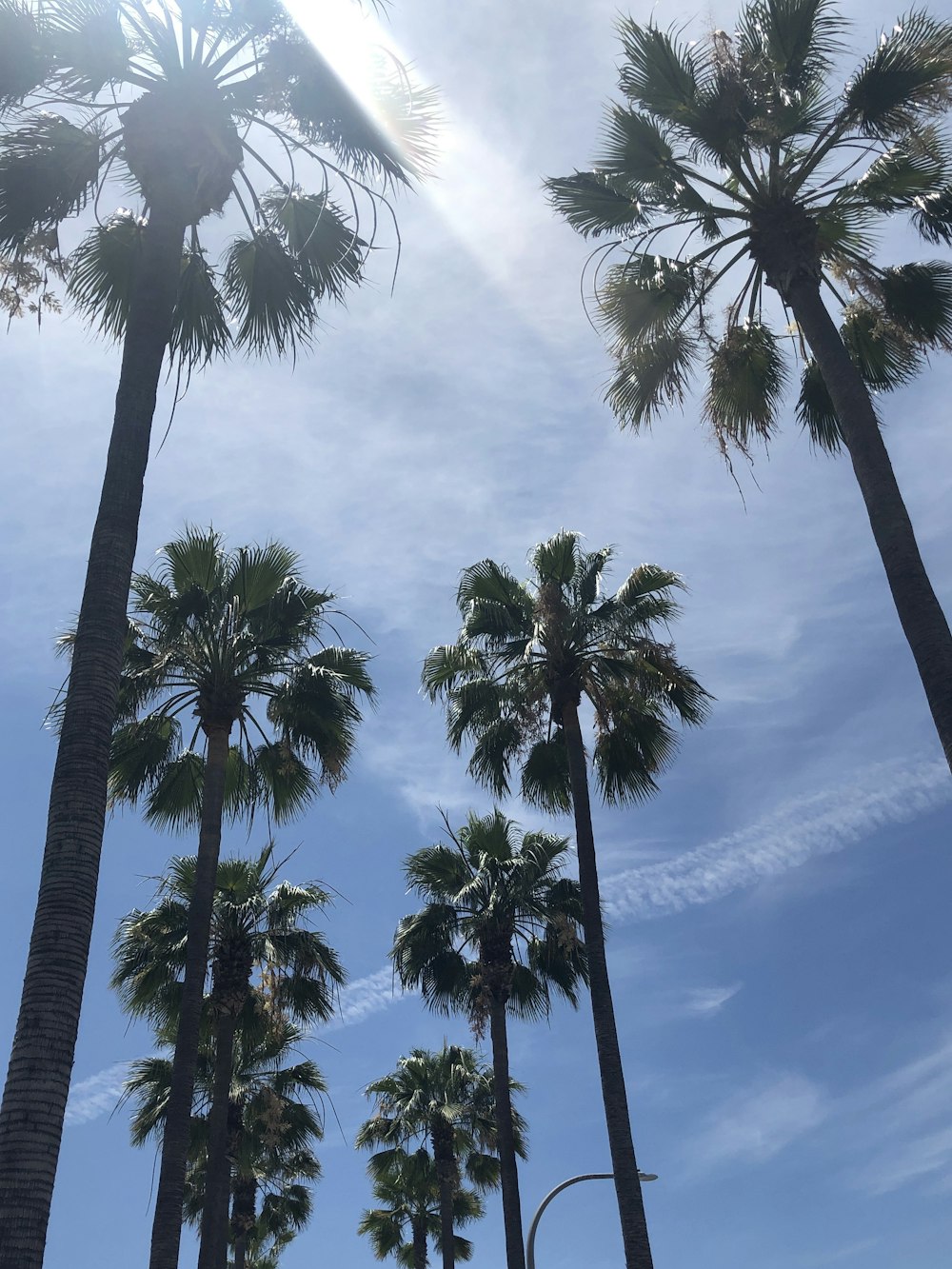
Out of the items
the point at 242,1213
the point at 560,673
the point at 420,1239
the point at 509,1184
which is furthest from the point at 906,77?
the point at 420,1239

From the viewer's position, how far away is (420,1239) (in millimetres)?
38469

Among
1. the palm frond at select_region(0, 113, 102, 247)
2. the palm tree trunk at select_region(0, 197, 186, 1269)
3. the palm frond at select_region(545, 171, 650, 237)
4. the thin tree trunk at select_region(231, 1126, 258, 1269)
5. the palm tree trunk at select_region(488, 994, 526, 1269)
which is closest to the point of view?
the palm tree trunk at select_region(0, 197, 186, 1269)

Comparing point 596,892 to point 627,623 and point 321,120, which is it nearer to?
point 627,623

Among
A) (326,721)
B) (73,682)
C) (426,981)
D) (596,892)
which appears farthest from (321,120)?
(426,981)

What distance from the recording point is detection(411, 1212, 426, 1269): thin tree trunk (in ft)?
125

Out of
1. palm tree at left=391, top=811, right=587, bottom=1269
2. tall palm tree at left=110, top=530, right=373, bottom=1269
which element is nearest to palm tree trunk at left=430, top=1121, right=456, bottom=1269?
palm tree at left=391, top=811, right=587, bottom=1269

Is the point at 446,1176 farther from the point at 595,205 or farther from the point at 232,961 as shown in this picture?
the point at 595,205

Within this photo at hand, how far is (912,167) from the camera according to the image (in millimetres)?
13797

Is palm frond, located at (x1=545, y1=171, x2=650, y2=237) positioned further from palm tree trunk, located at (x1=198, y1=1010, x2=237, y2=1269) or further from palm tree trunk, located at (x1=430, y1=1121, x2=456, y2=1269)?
palm tree trunk, located at (x1=430, y1=1121, x2=456, y2=1269)

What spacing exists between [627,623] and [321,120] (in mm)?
10824

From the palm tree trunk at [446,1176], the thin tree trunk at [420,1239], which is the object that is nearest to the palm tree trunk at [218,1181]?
the palm tree trunk at [446,1176]

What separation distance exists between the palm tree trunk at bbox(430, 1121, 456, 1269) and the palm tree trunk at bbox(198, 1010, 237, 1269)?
15187 millimetres

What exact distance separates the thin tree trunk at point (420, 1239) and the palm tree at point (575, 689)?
2292cm

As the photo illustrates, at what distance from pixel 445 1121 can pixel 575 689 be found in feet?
58.5
